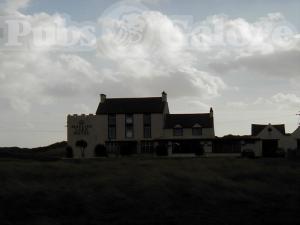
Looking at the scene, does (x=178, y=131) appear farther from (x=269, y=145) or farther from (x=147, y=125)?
(x=269, y=145)

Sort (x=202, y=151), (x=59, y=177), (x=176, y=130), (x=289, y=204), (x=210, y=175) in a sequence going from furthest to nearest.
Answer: (x=176, y=130), (x=202, y=151), (x=210, y=175), (x=59, y=177), (x=289, y=204)

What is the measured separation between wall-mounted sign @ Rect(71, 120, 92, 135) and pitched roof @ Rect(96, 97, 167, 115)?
2728mm

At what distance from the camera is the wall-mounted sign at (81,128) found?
8031 centimetres

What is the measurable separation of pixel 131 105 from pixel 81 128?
27.7ft

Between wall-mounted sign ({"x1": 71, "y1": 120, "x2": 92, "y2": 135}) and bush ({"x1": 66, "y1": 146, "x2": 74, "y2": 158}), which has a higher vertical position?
wall-mounted sign ({"x1": 71, "y1": 120, "x2": 92, "y2": 135})

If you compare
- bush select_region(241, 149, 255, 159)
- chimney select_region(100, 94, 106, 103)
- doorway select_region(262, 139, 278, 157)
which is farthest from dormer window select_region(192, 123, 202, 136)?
chimney select_region(100, 94, 106, 103)

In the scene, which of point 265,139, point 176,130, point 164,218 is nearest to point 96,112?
point 176,130

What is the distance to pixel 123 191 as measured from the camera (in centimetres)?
2894

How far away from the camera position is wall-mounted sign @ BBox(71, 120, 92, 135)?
3162 inches

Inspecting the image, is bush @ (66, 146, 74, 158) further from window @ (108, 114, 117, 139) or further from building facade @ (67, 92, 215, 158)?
window @ (108, 114, 117, 139)

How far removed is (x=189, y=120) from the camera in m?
80.2

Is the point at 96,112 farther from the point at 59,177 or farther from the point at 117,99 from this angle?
the point at 59,177

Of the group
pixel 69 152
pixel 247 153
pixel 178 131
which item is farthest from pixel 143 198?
pixel 178 131

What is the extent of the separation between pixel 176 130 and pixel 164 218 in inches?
2206
